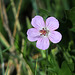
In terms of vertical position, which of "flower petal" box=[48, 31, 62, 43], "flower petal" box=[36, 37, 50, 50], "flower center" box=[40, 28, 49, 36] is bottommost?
"flower petal" box=[36, 37, 50, 50]

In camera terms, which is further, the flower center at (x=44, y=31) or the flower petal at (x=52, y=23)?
the flower center at (x=44, y=31)

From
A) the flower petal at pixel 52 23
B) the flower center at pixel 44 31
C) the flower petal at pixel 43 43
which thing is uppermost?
the flower petal at pixel 52 23

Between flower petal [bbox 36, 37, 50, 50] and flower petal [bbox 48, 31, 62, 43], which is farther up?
flower petal [bbox 48, 31, 62, 43]

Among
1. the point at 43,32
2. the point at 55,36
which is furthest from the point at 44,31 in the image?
the point at 55,36

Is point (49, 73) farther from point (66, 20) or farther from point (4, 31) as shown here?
point (4, 31)

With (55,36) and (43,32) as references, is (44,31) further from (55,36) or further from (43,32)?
(55,36)

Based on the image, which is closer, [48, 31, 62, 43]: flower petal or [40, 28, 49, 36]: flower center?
[48, 31, 62, 43]: flower petal
